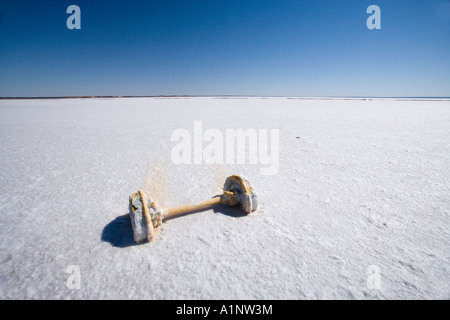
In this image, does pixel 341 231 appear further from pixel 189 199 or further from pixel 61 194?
pixel 61 194

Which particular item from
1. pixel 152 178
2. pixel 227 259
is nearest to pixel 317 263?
pixel 227 259

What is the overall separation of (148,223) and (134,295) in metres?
0.52
